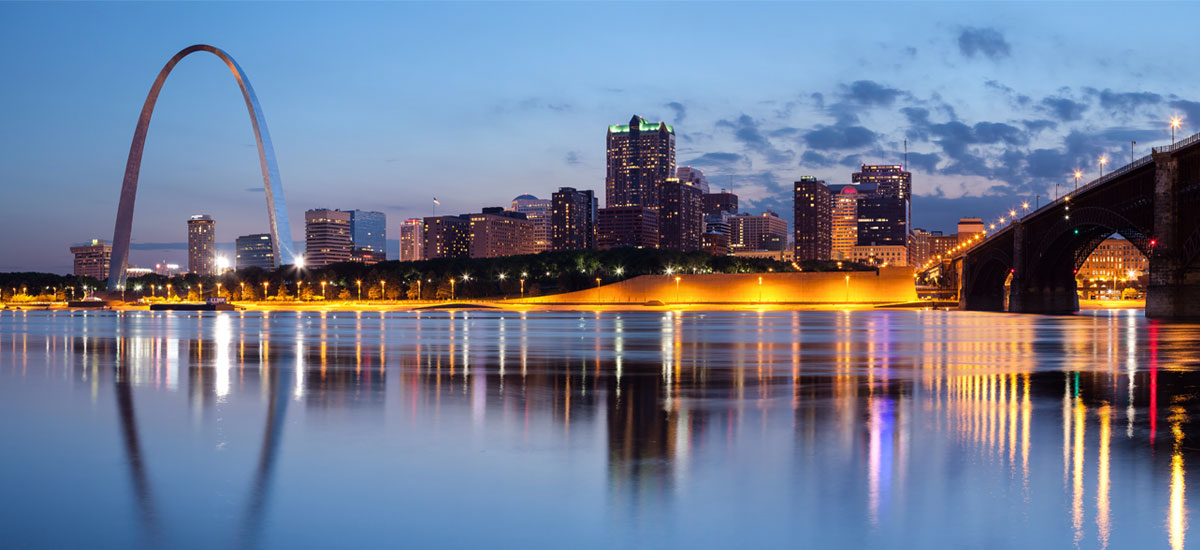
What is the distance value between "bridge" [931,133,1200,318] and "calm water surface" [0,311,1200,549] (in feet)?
256

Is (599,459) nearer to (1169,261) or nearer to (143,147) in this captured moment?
(1169,261)

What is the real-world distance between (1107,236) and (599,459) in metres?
141

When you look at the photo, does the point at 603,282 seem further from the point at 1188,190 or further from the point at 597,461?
the point at 597,461

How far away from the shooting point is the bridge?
9194 centimetres

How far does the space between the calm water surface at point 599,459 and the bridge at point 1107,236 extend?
256 feet

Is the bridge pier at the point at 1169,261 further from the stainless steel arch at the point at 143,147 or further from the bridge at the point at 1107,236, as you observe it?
the stainless steel arch at the point at 143,147

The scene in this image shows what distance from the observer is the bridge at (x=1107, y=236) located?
91938 mm

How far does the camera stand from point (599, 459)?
12609mm

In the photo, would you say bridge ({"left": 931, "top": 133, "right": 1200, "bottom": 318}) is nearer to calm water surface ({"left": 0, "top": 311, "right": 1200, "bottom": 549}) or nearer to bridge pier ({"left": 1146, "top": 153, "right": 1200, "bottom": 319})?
bridge pier ({"left": 1146, "top": 153, "right": 1200, "bottom": 319})

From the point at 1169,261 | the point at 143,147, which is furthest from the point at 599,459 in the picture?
the point at 143,147

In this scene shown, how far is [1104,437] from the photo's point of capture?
1461cm

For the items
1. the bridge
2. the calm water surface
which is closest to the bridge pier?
the bridge

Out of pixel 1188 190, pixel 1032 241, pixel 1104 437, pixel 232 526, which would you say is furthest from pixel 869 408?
pixel 1032 241

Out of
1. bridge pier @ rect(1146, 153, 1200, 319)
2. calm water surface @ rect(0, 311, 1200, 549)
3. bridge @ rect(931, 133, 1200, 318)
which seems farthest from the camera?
bridge @ rect(931, 133, 1200, 318)
